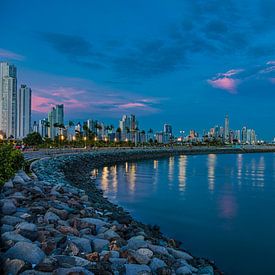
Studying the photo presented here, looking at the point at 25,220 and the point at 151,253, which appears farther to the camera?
the point at 25,220

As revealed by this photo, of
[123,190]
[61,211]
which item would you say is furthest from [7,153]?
[123,190]

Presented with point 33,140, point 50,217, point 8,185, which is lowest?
point 50,217

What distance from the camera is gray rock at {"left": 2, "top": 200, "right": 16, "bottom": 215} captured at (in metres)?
9.12

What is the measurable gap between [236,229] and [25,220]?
37.5 feet

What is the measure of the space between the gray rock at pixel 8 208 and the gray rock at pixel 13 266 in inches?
147

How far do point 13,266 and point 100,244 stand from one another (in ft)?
8.49

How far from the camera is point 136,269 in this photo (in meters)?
6.50

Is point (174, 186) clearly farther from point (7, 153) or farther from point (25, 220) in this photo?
point (25, 220)

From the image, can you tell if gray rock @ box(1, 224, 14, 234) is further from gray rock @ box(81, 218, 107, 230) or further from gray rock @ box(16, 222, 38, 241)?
gray rock @ box(81, 218, 107, 230)

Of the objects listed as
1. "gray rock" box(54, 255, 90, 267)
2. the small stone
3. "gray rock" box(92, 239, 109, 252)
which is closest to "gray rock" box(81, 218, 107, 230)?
"gray rock" box(92, 239, 109, 252)

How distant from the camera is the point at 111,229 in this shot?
9.15m

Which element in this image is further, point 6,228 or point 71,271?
point 6,228

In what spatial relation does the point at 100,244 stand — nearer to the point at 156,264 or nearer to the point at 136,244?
the point at 136,244

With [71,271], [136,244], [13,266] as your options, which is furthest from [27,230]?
[136,244]
